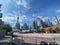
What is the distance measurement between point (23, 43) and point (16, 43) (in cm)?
91

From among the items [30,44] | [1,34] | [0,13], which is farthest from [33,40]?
[0,13]

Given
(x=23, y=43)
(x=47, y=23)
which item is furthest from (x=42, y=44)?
(x=47, y=23)

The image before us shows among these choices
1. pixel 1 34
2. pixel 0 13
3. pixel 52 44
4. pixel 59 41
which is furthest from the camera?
pixel 0 13

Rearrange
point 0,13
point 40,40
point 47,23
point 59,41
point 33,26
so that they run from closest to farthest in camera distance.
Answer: point 40,40
point 59,41
point 0,13
point 47,23
point 33,26

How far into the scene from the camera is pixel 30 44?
21.5m

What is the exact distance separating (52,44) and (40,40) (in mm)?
2084

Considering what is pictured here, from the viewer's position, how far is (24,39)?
74.6ft

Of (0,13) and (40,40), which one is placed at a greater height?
(0,13)

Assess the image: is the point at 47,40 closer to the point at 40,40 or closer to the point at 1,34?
the point at 40,40

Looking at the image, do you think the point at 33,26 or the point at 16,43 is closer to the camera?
the point at 16,43

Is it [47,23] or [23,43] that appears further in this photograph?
[47,23]

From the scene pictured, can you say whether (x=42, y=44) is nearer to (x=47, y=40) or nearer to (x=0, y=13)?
(x=47, y=40)

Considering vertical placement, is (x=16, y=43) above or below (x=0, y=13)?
below

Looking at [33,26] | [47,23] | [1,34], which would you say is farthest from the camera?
[33,26]
